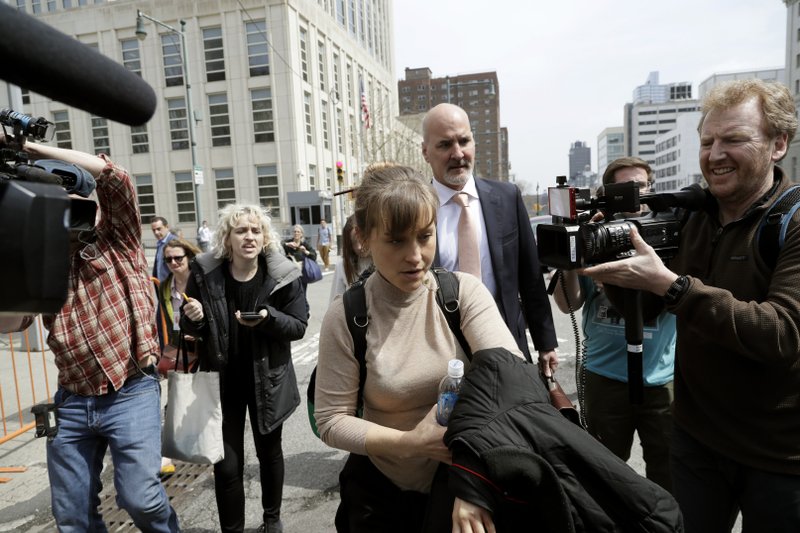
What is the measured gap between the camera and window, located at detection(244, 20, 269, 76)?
3334 cm

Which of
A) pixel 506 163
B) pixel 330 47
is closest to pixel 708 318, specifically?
pixel 330 47

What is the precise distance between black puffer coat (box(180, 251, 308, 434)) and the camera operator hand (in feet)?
6.50

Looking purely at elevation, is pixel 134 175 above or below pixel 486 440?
above

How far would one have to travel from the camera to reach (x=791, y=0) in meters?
54.4

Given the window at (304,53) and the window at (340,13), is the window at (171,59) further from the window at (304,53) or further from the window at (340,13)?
the window at (340,13)

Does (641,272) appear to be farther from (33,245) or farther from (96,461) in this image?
(96,461)

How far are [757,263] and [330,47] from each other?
4138 centimetres

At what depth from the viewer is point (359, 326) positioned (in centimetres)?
165

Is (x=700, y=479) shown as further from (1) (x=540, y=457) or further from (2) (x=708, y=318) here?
(1) (x=540, y=457)

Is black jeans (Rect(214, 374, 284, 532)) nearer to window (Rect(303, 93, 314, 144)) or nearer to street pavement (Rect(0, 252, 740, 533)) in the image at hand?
street pavement (Rect(0, 252, 740, 533))

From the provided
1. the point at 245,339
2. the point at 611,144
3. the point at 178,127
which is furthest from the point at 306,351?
the point at 611,144

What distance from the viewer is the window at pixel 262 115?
33.9m

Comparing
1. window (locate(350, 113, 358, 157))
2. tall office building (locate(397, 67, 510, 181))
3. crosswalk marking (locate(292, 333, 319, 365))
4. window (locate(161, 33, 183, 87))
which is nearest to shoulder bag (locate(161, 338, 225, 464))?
crosswalk marking (locate(292, 333, 319, 365))

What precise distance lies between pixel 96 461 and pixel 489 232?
228cm
